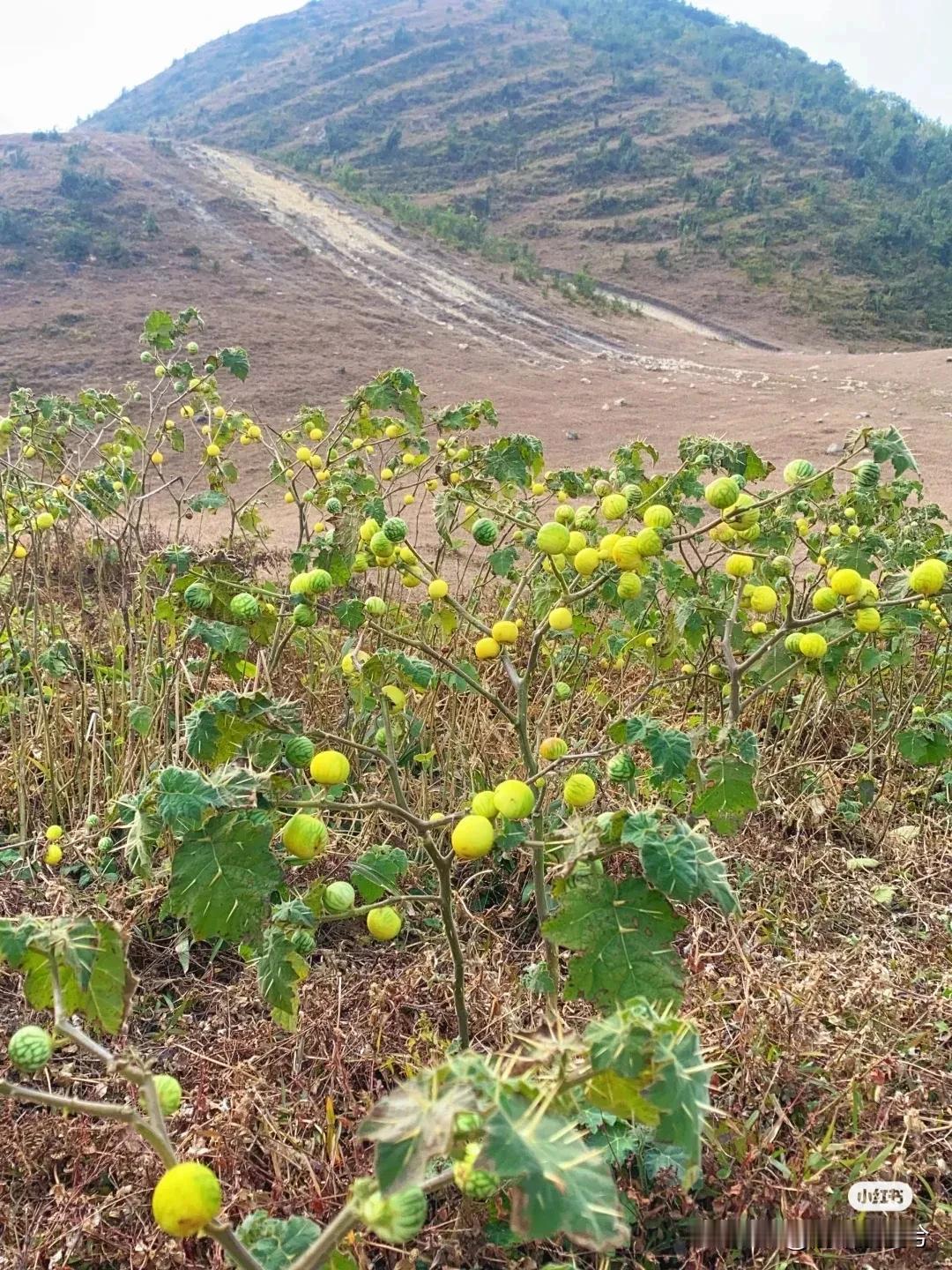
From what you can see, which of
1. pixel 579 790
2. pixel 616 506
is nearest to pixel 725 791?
pixel 579 790

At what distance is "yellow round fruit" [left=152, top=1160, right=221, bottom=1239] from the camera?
2.34ft

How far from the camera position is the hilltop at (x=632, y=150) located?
89.8 ft

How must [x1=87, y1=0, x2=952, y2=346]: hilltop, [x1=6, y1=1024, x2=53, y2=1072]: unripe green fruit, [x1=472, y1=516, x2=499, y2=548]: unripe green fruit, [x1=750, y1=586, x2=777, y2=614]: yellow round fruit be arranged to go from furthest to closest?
[x1=87, y1=0, x2=952, y2=346]: hilltop, [x1=750, y1=586, x2=777, y2=614]: yellow round fruit, [x1=472, y1=516, x2=499, y2=548]: unripe green fruit, [x1=6, y1=1024, x2=53, y2=1072]: unripe green fruit

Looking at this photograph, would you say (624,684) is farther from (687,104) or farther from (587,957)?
(687,104)

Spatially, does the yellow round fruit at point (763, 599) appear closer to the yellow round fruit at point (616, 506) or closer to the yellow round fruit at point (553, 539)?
the yellow round fruit at point (616, 506)

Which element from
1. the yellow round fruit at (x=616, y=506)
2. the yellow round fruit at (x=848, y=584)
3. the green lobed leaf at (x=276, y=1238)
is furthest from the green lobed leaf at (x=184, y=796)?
the yellow round fruit at (x=848, y=584)

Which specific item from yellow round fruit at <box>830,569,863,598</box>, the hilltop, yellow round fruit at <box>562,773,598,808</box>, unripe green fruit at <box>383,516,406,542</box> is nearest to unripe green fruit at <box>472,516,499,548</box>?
unripe green fruit at <box>383,516,406,542</box>

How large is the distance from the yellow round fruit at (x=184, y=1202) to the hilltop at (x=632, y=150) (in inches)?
1029

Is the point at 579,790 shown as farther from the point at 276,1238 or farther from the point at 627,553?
the point at 276,1238

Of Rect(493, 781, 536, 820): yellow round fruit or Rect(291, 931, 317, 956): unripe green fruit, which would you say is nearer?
Rect(493, 781, 536, 820): yellow round fruit

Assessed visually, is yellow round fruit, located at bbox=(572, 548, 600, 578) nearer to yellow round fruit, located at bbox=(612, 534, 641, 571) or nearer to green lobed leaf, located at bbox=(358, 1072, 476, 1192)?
yellow round fruit, located at bbox=(612, 534, 641, 571)

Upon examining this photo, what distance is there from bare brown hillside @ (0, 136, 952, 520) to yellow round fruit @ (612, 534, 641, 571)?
610cm

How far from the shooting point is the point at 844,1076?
188cm

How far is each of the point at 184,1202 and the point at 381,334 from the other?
15.9 meters
